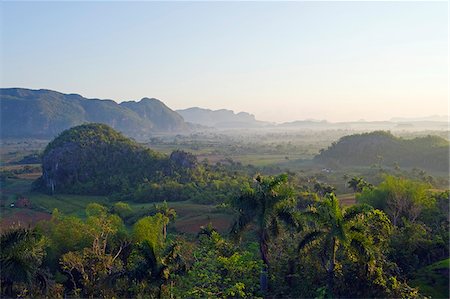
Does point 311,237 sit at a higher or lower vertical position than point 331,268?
higher

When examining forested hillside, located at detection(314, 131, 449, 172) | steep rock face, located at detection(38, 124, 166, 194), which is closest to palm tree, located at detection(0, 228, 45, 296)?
steep rock face, located at detection(38, 124, 166, 194)

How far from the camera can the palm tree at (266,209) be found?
17.4 meters

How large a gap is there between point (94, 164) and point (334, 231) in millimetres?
63382

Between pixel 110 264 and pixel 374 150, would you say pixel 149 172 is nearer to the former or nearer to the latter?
pixel 110 264

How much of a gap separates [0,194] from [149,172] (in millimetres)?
24177

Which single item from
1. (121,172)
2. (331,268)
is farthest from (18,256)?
(121,172)

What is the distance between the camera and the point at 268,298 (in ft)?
55.1

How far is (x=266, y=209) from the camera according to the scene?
1739cm

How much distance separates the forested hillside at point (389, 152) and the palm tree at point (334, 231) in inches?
2928

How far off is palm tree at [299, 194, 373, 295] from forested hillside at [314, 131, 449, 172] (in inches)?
2928

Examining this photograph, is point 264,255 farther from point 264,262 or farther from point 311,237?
point 311,237

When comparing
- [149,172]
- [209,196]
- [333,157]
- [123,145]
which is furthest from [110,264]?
[333,157]

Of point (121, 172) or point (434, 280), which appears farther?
point (121, 172)

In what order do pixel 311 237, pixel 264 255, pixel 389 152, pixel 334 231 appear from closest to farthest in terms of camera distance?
1. pixel 334 231
2. pixel 311 237
3. pixel 264 255
4. pixel 389 152
